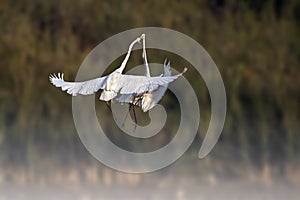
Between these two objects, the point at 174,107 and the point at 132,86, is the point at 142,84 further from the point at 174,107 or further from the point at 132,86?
the point at 174,107

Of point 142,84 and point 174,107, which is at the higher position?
point 174,107

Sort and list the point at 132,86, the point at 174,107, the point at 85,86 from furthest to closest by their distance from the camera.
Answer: the point at 174,107 → the point at 85,86 → the point at 132,86

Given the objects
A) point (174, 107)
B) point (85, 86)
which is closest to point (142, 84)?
point (85, 86)

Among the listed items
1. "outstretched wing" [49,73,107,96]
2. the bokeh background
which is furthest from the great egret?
the bokeh background

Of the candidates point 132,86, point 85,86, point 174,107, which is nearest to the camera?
point 132,86

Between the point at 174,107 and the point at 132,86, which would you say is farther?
the point at 174,107

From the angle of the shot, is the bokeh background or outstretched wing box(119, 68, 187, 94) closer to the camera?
outstretched wing box(119, 68, 187, 94)

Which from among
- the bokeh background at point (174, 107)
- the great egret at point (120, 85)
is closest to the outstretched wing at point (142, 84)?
the great egret at point (120, 85)

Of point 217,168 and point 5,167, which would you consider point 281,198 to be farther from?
point 5,167

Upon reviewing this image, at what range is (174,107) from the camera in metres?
4.60

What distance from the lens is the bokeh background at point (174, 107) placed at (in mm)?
4496

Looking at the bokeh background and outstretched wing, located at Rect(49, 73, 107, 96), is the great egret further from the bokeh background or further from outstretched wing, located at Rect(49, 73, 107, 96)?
the bokeh background

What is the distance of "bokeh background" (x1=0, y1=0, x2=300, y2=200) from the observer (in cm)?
450

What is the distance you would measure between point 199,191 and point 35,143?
840mm
